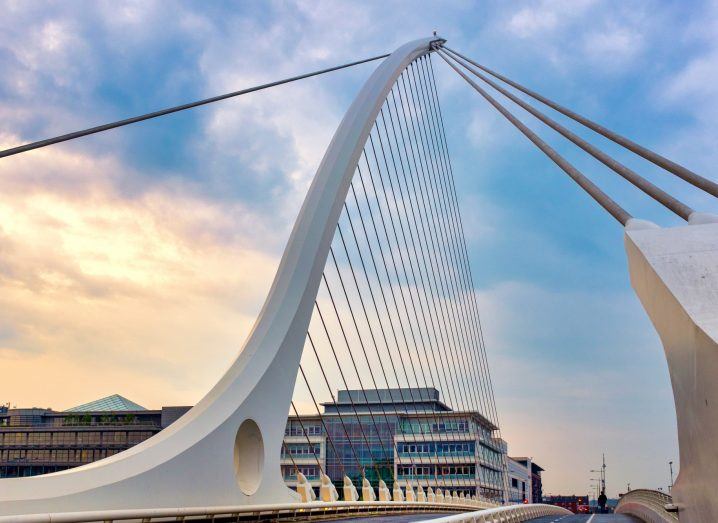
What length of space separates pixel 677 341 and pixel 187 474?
338 inches

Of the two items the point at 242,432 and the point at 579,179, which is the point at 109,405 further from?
the point at 579,179

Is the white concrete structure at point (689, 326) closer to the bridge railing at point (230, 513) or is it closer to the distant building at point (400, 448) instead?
the bridge railing at point (230, 513)

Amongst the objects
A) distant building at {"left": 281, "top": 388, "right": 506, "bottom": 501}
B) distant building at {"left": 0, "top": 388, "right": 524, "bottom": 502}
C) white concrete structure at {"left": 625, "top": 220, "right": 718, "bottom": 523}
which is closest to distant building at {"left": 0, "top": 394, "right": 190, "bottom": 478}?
distant building at {"left": 0, "top": 388, "right": 524, "bottom": 502}

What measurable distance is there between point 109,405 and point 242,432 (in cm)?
8882

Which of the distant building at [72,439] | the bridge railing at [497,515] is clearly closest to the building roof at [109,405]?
the distant building at [72,439]

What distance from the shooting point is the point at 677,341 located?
5.09m

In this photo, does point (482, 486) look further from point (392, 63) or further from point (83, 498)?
point (83, 498)

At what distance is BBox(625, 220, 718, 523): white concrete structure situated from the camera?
14.9 feet

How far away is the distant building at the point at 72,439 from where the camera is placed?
7594cm

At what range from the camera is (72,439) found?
252 feet

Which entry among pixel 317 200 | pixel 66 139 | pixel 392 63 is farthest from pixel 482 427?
pixel 66 139

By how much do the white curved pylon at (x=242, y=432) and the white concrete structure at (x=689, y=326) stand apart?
7.36m

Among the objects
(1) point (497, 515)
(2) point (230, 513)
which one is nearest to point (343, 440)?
(1) point (497, 515)

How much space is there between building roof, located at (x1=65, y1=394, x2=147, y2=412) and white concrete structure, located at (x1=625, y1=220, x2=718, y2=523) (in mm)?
96289
